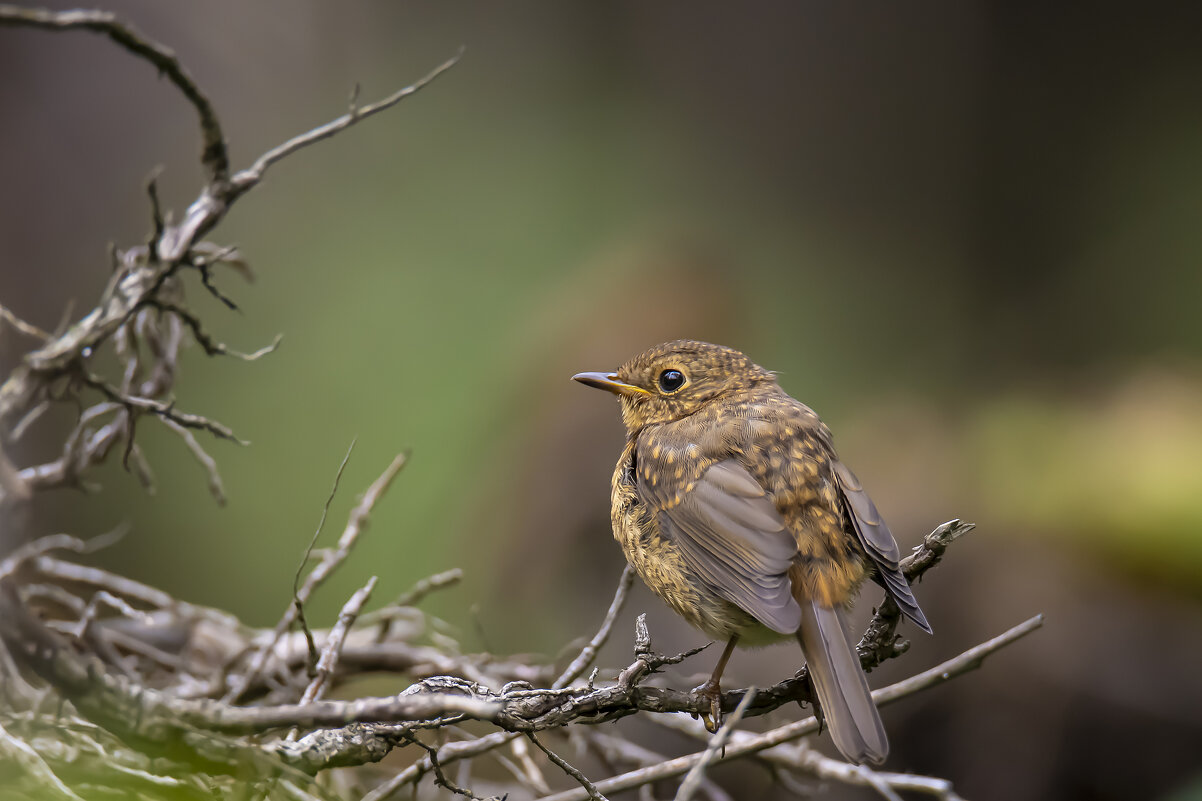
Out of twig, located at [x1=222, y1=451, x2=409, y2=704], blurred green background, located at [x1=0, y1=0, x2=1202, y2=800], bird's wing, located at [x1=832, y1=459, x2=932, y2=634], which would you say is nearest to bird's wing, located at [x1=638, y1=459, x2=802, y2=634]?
bird's wing, located at [x1=832, y1=459, x2=932, y2=634]

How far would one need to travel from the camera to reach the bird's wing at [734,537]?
1.92 metres

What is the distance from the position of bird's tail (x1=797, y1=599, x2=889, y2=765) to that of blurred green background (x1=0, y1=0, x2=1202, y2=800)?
204 cm

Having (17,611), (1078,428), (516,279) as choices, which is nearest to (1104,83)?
(1078,428)

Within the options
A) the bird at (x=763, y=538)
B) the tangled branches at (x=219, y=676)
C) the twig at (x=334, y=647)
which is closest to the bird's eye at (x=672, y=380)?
the bird at (x=763, y=538)

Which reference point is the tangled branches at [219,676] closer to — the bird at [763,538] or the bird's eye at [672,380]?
the bird at [763,538]

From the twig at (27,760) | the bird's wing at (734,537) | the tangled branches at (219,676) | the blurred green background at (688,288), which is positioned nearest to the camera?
the tangled branches at (219,676)

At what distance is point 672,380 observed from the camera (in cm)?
279

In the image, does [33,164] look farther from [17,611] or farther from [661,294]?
[17,611]

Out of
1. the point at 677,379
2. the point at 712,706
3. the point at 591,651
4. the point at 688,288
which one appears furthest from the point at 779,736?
the point at 688,288

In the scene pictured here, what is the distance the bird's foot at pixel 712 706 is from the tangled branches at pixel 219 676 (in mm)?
35

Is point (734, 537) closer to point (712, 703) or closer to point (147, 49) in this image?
point (712, 703)

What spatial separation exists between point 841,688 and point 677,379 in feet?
3.99

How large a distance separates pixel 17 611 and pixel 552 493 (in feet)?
14.9

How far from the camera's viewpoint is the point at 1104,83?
20.4ft
